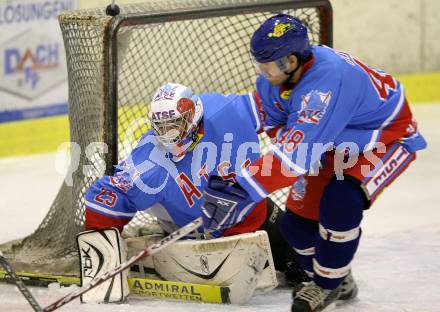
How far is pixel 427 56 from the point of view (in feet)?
23.0

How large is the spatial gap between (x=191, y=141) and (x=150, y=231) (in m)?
0.57

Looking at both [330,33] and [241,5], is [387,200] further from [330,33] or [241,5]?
[241,5]

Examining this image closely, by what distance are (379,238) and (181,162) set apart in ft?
3.56

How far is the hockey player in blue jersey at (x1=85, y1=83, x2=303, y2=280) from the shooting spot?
3.27 metres

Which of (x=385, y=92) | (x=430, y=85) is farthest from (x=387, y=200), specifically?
(x=430, y=85)

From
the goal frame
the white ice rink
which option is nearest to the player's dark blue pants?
the white ice rink

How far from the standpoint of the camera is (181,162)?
338 centimetres

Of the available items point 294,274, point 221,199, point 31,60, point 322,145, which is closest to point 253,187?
point 221,199

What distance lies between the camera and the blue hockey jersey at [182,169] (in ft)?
10.9

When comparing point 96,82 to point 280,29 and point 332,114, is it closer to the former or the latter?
point 280,29

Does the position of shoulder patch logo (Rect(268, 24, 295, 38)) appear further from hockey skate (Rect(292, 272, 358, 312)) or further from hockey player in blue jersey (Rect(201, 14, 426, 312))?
hockey skate (Rect(292, 272, 358, 312))

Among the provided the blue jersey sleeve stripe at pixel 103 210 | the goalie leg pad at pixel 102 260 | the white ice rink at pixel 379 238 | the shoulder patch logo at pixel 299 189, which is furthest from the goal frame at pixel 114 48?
the shoulder patch logo at pixel 299 189

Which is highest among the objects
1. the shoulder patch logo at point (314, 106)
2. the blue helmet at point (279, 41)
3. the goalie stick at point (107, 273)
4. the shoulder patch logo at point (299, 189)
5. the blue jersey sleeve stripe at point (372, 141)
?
the blue helmet at point (279, 41)

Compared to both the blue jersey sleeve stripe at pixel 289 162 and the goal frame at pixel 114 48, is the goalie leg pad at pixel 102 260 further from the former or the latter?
the blue jersey sleeve stripe at pixel 289 162
